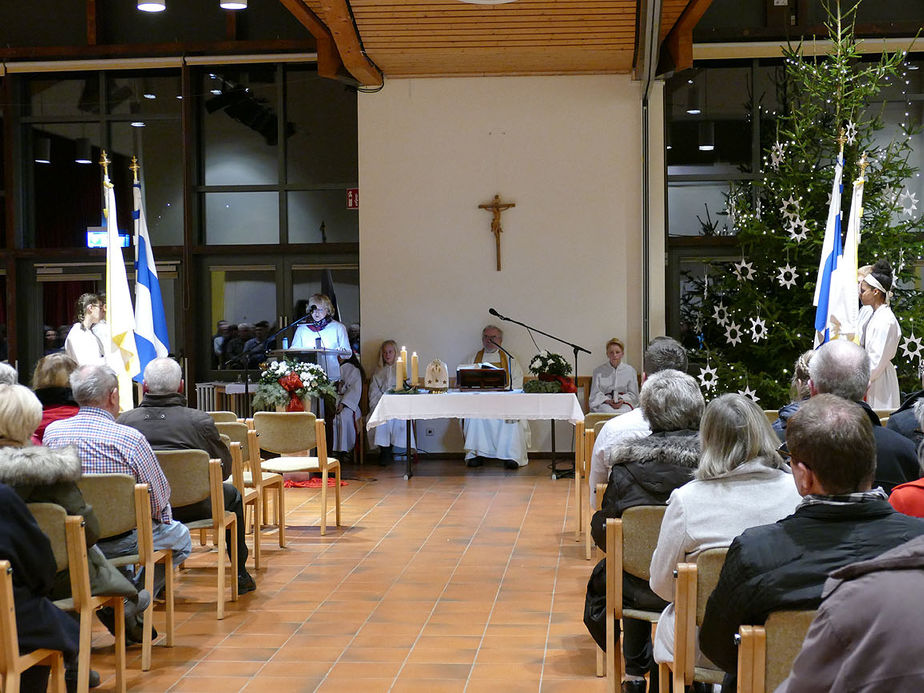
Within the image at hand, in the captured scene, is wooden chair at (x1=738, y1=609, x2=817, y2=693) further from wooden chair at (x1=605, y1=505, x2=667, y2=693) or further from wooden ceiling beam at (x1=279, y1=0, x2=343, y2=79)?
wooden ceiling beam at (x1=279, y1=0, x2=343, y2=79)

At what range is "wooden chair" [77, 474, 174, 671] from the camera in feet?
13.3

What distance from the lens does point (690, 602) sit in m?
2.71

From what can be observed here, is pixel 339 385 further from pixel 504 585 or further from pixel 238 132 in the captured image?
pixel 504 585

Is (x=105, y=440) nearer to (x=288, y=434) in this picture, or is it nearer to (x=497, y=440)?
(x=288, y=434)

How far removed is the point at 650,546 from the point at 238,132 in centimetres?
950

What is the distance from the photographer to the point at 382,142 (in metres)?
11.3

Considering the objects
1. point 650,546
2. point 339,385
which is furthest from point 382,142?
point 650,546

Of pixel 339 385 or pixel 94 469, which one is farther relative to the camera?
pixel 339 385

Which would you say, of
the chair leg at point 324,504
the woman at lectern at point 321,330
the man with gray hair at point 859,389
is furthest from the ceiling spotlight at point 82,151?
the man with gray hair at point 859,389

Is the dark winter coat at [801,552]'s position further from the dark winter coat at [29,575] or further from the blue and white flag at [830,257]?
the blue and white flag at [830,257]

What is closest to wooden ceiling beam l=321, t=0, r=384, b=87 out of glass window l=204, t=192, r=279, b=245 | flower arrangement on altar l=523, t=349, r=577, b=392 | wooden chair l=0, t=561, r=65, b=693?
glass window l=204, t=192, r=279, b=245

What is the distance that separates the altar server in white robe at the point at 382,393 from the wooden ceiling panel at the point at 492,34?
2.86 m

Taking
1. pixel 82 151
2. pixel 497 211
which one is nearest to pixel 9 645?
pixel 497 211

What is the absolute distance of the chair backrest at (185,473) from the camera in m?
5.03
